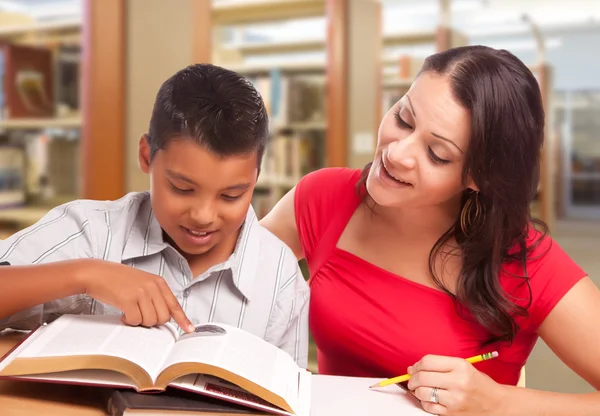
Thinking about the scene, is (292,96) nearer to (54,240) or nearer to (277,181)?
(277,181)

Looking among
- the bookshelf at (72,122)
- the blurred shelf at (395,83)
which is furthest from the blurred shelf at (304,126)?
the bookshelf at (72,122)

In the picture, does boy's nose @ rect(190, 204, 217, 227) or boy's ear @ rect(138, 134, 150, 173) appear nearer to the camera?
boy's nose @ rect(190, 204, 217, 227)

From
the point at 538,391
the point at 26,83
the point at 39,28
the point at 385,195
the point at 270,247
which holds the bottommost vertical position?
the point at 538,391

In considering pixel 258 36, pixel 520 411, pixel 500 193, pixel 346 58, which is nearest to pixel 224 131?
pixel 500 193

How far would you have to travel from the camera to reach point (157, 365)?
796mm

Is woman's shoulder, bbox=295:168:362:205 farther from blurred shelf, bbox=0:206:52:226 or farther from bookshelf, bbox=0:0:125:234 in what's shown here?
blurred shelf, bbox=0:206:52:226

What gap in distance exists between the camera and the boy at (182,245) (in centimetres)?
93

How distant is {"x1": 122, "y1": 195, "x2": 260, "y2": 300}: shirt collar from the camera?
44.5 inches

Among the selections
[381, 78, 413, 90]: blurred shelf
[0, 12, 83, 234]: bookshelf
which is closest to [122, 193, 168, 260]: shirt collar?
[0, 12, 83, 234]: bookshelf

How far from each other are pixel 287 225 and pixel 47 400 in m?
0.78

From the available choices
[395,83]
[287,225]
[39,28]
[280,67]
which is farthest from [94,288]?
[395,83]

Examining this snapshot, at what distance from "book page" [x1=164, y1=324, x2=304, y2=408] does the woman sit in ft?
0.66

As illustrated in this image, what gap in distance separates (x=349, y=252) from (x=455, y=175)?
32 cm

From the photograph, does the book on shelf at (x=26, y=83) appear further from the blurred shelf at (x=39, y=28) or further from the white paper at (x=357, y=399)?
the white paper at (x=357, y=399)
